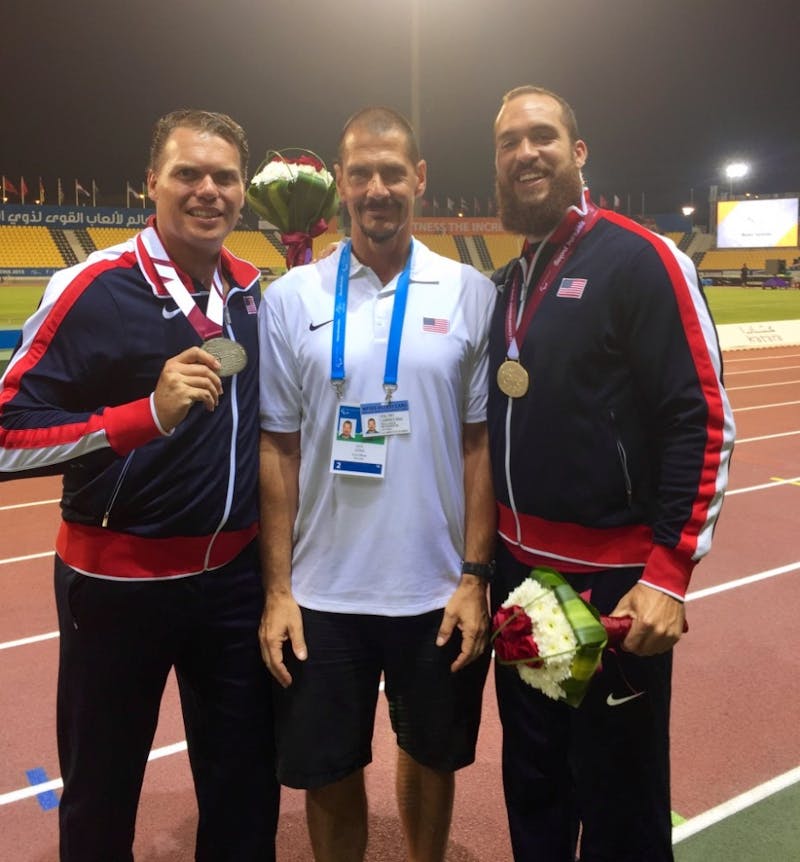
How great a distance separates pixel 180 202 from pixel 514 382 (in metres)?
1.05

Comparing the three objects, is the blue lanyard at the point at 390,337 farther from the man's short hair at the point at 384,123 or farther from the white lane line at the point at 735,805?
the white lane line at the point at 735,805

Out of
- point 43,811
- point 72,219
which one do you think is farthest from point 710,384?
point 72,219

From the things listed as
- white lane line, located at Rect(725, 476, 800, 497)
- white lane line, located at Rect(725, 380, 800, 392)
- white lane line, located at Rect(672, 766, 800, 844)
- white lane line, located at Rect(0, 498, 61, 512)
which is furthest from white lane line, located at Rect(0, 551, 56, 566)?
white lane line, located at Rect(725, 380, 800, 392)

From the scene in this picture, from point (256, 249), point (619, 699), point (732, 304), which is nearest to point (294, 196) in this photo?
point (619, 699)

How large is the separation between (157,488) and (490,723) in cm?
219

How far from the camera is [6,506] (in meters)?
6.80

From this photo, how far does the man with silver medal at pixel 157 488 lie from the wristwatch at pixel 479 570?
615 millimetres

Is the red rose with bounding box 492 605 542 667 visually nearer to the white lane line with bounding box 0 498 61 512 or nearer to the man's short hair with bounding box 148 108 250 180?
the man's short hair with bounding box 148 108 250 180

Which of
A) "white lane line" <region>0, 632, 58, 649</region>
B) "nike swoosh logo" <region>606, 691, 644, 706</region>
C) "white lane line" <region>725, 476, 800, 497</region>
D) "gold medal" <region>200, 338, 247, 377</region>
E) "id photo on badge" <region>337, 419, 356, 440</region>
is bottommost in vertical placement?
"white lane line" <region>0, 632, 58, 649</region>

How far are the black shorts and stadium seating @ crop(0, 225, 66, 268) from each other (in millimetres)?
39590

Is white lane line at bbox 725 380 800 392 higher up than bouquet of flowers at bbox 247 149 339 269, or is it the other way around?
bouquet of flowers at bbox 247 149 339 269

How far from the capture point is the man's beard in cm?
217

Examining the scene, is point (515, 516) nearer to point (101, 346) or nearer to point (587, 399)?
point (587, 399)

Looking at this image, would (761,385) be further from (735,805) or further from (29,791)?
(29,791)
